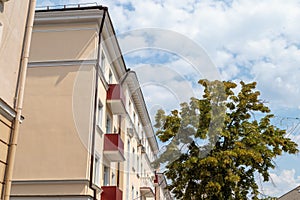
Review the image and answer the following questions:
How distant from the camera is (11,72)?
793 centimetres

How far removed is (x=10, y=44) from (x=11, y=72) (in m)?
0.64

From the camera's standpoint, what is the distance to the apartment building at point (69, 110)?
511 inches

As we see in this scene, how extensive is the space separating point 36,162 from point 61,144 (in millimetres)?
1088

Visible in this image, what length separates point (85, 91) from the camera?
1401 cm

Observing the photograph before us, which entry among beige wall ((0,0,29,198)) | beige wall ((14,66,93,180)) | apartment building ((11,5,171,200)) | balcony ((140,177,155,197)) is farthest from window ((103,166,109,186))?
balcony ((140,177,155,197))

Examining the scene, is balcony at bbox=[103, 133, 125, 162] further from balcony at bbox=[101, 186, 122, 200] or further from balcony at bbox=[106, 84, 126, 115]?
balcony at bbox=[106, 84, 126, 115]

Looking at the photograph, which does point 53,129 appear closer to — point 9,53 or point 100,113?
point 100,113

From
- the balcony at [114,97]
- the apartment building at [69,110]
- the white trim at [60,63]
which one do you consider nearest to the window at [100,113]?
the apartment building at [69,110]

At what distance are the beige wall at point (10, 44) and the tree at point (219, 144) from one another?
6988mm

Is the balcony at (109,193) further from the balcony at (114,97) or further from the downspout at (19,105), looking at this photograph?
the downspout at (19,105)

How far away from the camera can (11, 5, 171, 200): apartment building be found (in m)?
13.0

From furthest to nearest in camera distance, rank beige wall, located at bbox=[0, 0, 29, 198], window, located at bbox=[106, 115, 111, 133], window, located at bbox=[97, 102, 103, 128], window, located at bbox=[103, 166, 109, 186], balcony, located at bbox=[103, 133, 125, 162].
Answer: window, located at bbox=[106, 115, 111, 133]
window, located at bbox=[103, 166, 109, 186]
balcony, located at bbox=[103, 133, 125, 162]
window, located at bbox=[97, 102, 103, 128]
beige wall, located at bbox=[0, 0, 29, 198]

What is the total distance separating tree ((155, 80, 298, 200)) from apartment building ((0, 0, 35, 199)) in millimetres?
6834

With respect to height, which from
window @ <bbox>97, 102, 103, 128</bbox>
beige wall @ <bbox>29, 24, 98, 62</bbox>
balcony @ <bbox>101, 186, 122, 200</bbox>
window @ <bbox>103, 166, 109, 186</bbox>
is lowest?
balcony @ <bbox>101, 186, 122, 200</bbox>
